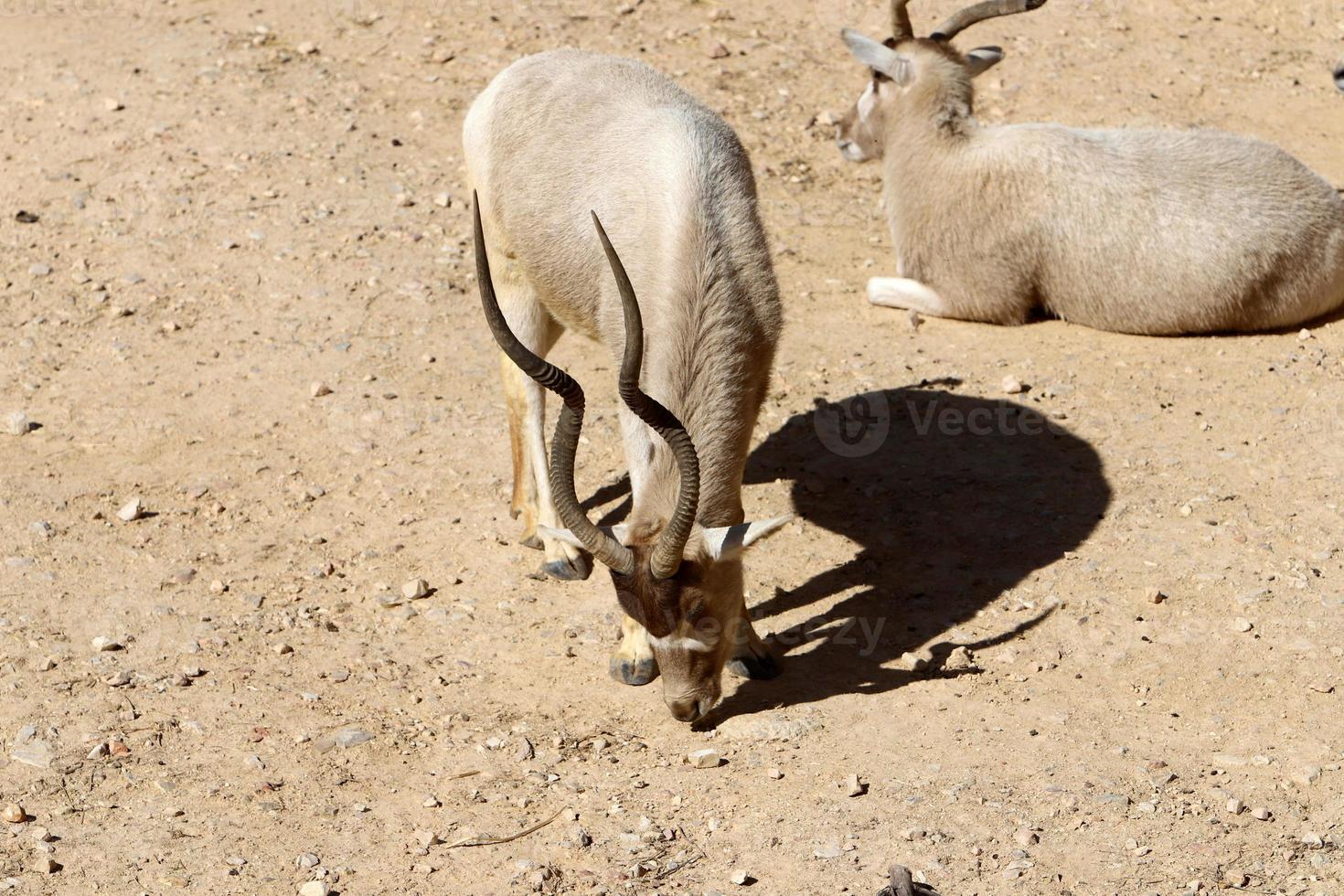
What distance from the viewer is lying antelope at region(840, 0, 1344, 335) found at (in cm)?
959

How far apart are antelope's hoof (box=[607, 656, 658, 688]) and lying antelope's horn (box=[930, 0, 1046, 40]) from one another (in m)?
6.03

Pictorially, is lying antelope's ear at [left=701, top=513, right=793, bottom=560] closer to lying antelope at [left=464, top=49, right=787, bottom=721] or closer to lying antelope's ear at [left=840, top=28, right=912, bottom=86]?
lying antelope at [left=464, top=49, right=787, bottom=721]

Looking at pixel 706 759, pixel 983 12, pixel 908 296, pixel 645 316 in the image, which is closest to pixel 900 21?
pixel 983 12

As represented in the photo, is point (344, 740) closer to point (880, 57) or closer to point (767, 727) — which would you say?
point (767, 727)

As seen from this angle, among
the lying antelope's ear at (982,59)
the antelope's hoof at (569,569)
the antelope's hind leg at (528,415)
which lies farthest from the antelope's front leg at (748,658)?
the lying antelope's ear at (982,59)

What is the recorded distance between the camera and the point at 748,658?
6.76 m

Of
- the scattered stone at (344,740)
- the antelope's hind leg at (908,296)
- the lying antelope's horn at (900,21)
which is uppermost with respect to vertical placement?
the lying antelope's horn at (900,21)

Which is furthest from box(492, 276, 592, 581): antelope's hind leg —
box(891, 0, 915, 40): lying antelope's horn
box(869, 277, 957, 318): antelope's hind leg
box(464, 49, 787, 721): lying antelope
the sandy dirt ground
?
box(891, 0, 915, 40): lying antelope's horn

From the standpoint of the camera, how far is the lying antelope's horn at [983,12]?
10430mm

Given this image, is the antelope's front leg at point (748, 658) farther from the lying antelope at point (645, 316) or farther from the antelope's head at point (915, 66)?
the antelope's head at point (915, 66)

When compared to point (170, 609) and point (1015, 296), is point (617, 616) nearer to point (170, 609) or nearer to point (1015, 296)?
point (170, 609)

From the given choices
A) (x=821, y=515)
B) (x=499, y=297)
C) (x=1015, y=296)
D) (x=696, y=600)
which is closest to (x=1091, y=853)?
(x=696, y=600)

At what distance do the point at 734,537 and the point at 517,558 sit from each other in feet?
6.91

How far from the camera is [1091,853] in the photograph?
213 inches
